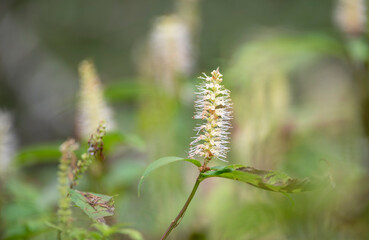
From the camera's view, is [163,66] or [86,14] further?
[86,14]

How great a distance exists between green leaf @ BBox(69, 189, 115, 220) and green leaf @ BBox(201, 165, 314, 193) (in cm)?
16

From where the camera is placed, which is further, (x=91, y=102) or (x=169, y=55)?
(x=169, y=55)

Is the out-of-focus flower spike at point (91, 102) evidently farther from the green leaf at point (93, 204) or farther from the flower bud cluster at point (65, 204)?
the green leaf at point (93, 204)

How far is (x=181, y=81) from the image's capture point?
226cm

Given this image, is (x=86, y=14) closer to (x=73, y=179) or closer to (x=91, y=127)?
(x=91, y=127)

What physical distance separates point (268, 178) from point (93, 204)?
29 cm

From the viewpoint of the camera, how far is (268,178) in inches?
30.1

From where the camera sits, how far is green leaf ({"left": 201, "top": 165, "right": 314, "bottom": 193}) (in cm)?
75

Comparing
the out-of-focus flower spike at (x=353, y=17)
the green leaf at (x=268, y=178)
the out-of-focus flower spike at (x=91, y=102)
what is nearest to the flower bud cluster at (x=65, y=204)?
the green leaf at (x=268, y=178)

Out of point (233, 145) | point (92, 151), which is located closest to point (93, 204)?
point (92, 151)

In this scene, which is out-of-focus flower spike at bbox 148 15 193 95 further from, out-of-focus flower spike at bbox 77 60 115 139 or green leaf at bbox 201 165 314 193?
green leaf at bbox 201 165 314 193

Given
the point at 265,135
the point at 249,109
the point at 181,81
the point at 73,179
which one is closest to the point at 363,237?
the point at 265,135

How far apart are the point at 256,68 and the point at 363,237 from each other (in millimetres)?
1032

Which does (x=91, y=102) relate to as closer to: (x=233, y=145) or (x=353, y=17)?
(x=233, y=145)
